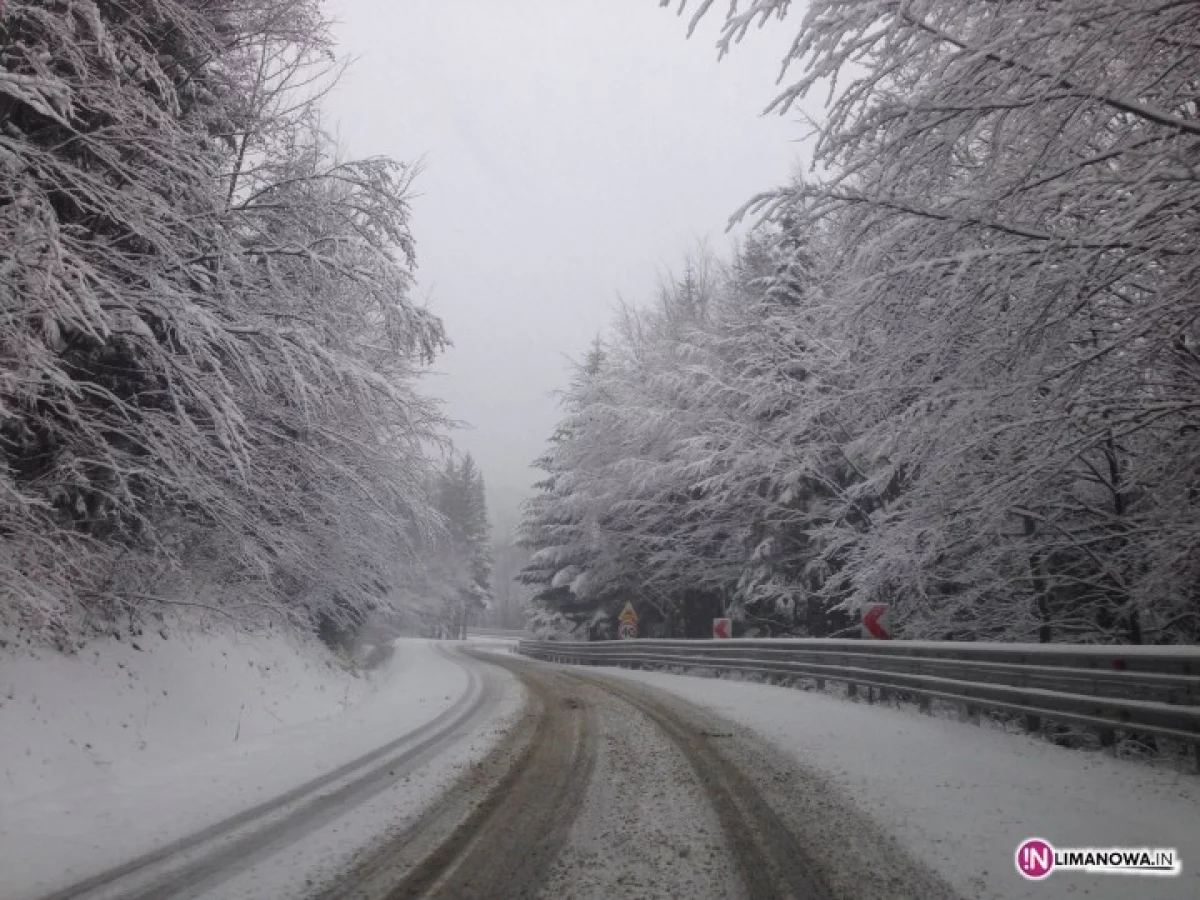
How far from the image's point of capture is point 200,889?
3.69 m

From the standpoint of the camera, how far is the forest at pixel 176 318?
18.9 feet

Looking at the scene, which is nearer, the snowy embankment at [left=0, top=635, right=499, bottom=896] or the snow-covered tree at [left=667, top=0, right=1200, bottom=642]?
the snowy embankment at [left=0, top=635, right=499, bottom=896]

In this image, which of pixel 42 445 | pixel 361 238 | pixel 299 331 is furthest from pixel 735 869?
pixel 361 238

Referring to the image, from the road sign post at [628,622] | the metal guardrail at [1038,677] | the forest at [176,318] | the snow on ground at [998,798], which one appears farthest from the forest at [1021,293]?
the road sign post at [628,622]

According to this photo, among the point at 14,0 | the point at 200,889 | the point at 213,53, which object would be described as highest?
the point at 213,53

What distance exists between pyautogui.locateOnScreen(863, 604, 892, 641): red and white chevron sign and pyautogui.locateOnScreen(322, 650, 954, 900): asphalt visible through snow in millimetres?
5422

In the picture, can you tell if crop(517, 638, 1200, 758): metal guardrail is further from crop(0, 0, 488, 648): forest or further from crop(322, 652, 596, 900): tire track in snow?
crop(0, 0, 488, 648): forest

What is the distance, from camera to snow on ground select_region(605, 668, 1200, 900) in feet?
12.7

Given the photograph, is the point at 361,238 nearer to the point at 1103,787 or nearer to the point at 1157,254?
the point at 1157,254

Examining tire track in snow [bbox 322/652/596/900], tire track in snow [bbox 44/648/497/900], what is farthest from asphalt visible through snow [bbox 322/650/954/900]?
tire track in snow [bbox 44/648/497/900]

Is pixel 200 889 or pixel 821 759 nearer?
pixel 200 889

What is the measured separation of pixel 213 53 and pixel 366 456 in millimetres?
5531

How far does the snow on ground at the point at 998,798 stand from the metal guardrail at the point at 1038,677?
0.35 metres

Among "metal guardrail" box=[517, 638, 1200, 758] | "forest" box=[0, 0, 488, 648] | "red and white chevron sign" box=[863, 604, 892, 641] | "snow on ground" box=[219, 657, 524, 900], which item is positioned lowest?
"snow on ground" box=[219, 657, 524, 900]
